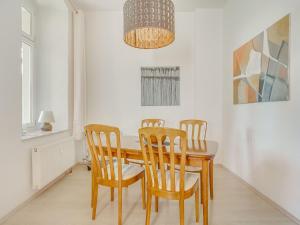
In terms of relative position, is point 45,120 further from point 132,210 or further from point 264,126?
point 264,126

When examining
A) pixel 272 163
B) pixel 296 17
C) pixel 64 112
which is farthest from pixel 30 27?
pixel 272 163

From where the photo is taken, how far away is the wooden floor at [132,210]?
1970mm

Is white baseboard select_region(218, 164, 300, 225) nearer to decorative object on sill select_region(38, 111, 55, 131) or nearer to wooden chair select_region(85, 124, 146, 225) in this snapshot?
wooden chair select_region(85, 124, 146, 225)

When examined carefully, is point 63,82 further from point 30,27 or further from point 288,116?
point 288,116

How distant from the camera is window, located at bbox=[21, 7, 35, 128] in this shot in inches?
124

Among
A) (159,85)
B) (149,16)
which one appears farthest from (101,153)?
(159,85)

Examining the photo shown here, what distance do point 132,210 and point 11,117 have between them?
152 cm

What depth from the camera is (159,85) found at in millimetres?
3959

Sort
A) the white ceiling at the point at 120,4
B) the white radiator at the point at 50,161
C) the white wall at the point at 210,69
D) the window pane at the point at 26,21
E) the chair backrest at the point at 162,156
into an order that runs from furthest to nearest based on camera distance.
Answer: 1. the white wall at the point at 210,69
2. the white ceiling at the point at 120,4
3. the window pane at the point at 26,21
4. the white radiator at the point at 50,161
5. the chair backrest at the point at 162,156

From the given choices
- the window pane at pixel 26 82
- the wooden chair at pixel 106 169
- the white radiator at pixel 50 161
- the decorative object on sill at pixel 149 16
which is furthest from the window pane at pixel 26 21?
the wooden chair at pixel 106 169

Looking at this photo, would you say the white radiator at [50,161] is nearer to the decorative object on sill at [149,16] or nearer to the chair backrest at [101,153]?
the chair backrest at [101,153]

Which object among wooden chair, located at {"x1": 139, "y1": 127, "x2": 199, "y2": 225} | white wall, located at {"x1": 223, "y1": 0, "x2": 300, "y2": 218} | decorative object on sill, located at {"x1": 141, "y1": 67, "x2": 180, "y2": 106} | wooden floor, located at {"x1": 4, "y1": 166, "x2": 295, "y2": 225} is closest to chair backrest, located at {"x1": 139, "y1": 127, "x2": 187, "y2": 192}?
wooden chair, located at {"x1": 139, "y1": 127, "x2": 199, "y2": 225}

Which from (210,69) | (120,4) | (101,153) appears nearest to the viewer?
(101,153)

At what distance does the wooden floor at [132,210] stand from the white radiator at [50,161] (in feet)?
0.71
